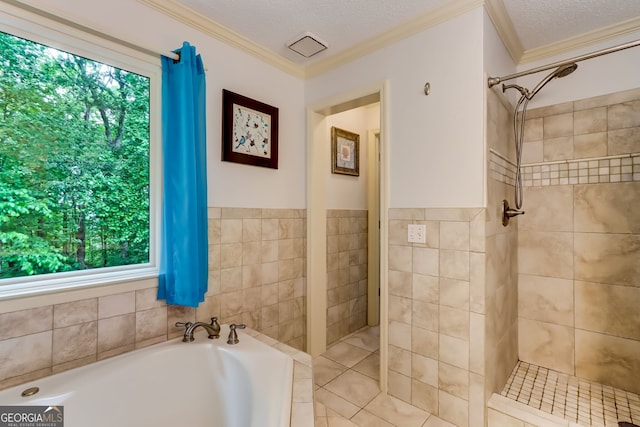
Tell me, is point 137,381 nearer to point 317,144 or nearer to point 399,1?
point 317,144

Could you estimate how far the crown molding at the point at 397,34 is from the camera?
5.27ft

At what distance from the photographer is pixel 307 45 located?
2.03 metres

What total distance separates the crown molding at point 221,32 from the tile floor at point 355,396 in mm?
2360

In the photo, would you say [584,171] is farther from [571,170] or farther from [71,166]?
[71,166]

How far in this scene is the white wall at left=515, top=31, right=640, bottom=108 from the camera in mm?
1780

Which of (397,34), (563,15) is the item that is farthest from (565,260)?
(397,34)

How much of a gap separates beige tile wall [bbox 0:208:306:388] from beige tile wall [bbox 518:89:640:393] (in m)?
1.75

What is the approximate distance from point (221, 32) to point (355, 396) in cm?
252

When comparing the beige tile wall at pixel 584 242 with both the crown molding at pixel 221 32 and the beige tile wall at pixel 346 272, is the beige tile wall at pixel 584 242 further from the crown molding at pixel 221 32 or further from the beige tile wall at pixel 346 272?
the crown molding at pixel 221 32

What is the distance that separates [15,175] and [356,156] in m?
2.44

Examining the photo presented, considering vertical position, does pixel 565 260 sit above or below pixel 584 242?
below

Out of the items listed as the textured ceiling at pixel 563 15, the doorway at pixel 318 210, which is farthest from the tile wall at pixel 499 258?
the doorway at pixel 318 210

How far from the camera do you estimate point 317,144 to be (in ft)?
7.93

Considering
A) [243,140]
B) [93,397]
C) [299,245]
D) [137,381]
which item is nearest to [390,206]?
[299,245]
